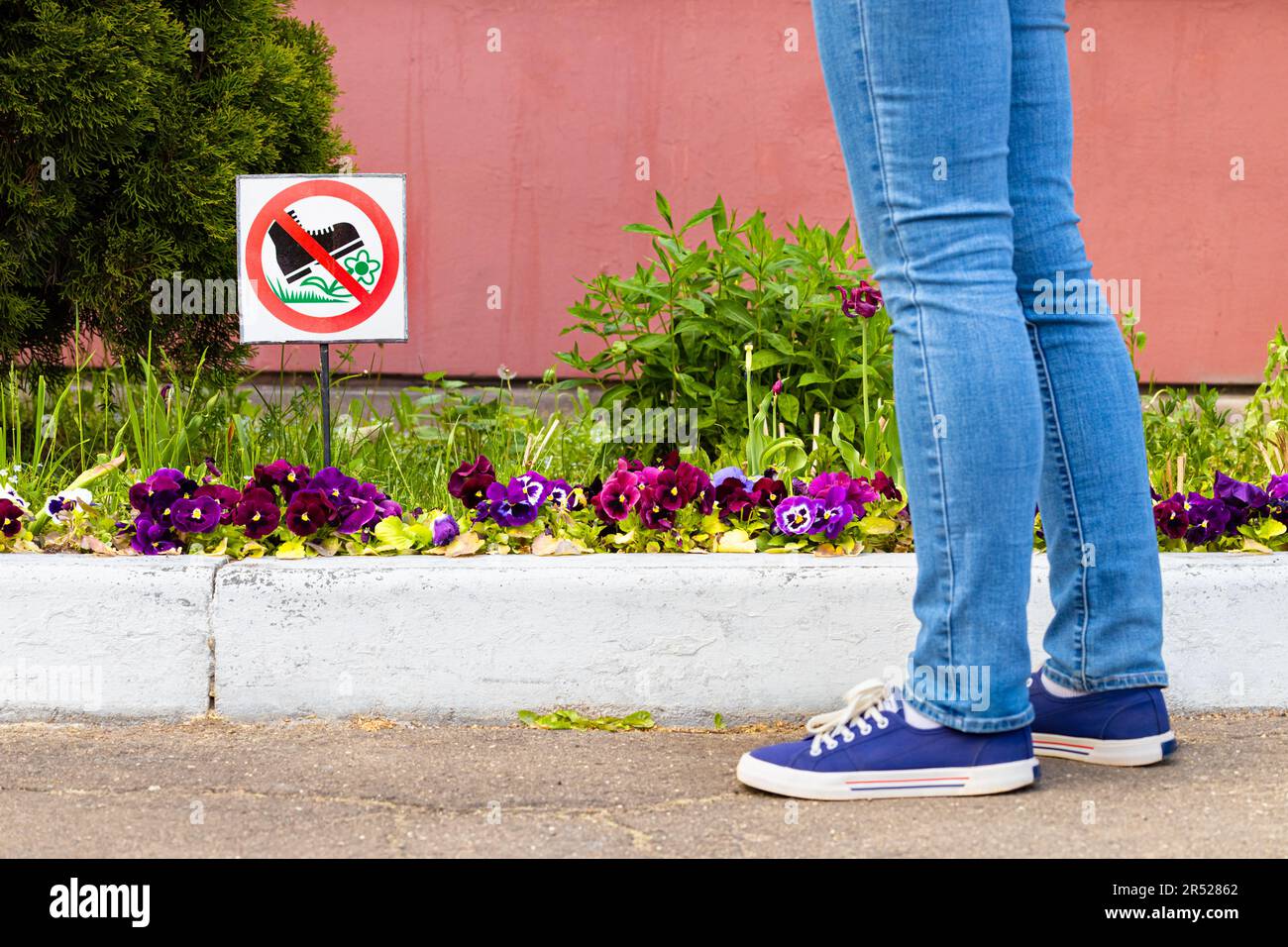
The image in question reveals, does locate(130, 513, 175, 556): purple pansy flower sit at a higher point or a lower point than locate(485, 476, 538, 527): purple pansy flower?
lower

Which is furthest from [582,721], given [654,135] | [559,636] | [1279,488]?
[654,135]

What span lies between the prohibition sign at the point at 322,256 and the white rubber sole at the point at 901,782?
53.1 inches

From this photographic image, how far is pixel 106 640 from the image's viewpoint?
2.30 metres

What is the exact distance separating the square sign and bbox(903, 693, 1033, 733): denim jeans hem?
1403 millimetres

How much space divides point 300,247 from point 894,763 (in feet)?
5.19

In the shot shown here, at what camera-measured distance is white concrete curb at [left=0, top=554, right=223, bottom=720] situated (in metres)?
2.29

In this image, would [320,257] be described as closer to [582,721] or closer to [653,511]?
[653,511]

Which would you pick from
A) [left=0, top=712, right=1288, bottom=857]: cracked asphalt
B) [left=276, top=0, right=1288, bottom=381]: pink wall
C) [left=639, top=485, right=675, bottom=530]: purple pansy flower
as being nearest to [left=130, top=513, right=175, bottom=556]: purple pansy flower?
[left=0, top=712, right=1288, bottom=857]: cracked asphalt

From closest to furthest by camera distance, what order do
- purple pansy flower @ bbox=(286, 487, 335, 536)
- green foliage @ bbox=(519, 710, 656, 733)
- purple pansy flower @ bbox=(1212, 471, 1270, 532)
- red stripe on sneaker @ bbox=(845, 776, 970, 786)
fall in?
red stripe on sneaker @ bbox=(845, 776, 970, 786) < green foliage @ bbox=(519, 710, 656, 733) < purple pansy flower @ bbox=(286, 487, 335, 536) < purple pansy flower @ bbox=(1212, 471, 1270, 532)

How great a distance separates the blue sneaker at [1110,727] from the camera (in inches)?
75.5

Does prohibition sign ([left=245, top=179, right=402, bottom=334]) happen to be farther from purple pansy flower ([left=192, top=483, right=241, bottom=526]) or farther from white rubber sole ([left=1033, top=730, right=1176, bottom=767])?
white rubber sole ([left=1033, top=730, right=1176, bottom=767])

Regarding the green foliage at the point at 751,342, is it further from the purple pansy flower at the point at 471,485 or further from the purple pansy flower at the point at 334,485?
the purple pansy flower at the point at 334,485

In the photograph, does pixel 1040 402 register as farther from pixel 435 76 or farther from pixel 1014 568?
pixel 435 76
